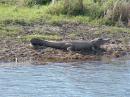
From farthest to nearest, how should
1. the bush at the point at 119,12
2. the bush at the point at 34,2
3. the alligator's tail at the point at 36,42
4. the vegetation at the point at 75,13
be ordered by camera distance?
the bush at the point at 34,2
the bush at the point at 119,12
the vegetation at the point at 75,13
the alligator's tail at the point at 36,42

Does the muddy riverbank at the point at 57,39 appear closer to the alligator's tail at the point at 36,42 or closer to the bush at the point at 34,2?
the alligator's tail at the point at 36,42

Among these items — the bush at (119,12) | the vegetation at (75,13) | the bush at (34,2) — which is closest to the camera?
the vegetation at (75,13)

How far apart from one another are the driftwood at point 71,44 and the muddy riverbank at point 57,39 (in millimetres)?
151

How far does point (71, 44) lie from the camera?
15.1m

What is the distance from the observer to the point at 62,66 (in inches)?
544

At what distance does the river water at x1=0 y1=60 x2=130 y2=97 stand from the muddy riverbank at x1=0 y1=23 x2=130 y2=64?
1.57 feet

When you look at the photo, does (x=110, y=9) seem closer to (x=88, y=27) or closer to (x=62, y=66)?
(x=88, y=27)

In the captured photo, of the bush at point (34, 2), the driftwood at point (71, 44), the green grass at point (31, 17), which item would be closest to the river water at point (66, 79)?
the driftwood at point (71, 44)

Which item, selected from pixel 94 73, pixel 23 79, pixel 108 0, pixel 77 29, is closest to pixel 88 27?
pixel 77 29

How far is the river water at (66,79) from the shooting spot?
11.2 metres

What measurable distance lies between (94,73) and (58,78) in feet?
3.49

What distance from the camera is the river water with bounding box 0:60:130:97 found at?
11.2m

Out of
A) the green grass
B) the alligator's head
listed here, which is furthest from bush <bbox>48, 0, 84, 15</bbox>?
the alligator's head

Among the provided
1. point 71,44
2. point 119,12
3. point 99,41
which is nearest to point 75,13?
point 119,12
